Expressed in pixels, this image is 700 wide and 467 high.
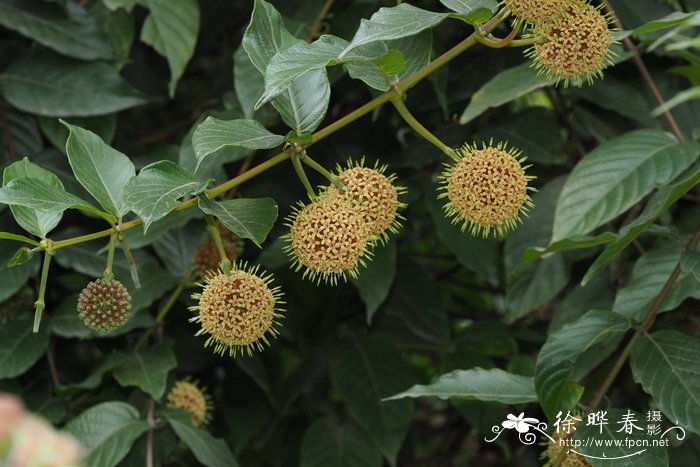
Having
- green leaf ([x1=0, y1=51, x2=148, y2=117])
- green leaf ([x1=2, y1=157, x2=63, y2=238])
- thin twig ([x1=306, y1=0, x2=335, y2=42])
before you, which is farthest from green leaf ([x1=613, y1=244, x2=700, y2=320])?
green leaf ([x1=0, y1=51, x2=148, y2=117])

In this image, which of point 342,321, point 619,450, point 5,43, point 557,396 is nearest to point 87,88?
point 5,43

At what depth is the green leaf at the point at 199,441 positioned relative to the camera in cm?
162

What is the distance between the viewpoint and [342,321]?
226 centimetres

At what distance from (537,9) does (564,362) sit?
1.78 ft

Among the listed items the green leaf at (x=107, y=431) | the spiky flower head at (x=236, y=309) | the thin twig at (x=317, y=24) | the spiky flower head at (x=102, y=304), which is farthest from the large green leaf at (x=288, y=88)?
the green leaf at (x=107, y=431)

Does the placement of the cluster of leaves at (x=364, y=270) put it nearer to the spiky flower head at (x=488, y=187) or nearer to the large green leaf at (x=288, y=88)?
the large green leaf at (x=288, y=88)

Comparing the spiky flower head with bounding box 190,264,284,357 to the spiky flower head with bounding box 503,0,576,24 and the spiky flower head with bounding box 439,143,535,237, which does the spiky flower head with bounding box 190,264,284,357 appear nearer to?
the spiky flower head with bounding box 439,143,535,237

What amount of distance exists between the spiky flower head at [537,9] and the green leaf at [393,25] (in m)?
0.11

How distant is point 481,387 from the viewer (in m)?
1.44

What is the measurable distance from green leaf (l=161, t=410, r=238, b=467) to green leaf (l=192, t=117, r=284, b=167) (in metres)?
0.72

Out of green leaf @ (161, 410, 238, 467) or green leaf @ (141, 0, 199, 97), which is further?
green leaf @ (141, 0, 199, 97)

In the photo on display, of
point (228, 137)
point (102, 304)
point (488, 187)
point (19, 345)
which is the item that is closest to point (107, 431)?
point (19, 345)

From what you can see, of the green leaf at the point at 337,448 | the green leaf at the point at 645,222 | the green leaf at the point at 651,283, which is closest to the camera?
the green leaf at the point at 645,222

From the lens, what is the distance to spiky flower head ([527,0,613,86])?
3.87 ft
